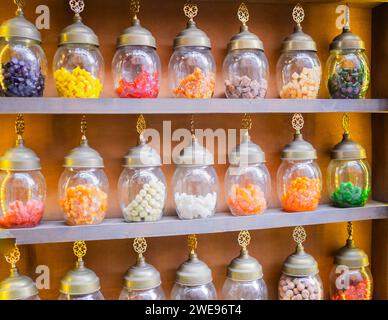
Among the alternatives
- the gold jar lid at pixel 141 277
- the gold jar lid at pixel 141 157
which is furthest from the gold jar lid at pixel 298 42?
the gold jar lid at pixel 141 277

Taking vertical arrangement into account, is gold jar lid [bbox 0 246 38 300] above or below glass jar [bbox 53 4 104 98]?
below

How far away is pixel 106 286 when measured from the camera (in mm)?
1722

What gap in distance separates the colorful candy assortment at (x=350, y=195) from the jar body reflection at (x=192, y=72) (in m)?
0.66

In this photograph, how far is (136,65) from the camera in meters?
1.59

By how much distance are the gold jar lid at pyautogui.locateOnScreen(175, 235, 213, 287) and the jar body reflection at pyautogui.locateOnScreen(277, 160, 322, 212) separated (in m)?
0.41

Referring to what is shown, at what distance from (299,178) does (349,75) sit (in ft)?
Result: 1.49

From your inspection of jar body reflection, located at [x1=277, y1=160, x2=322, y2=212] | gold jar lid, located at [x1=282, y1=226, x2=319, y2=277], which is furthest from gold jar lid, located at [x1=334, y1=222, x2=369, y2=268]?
jar body reflection, located at [x1=277, y1=160, x2=322, y2=212]

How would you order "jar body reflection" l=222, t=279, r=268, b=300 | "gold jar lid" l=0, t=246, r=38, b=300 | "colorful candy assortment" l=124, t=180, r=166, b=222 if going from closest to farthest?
"gold jar lid" l=0, t=246, r=38, b=300, "colorful candy assortment" l=124, t=180, r=166, b=222, "jar body reflection" l=222, t=279, r=268, b=300

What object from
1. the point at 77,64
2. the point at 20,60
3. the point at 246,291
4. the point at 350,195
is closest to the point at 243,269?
the point at 246,291

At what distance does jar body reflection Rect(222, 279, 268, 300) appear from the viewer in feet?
5.46

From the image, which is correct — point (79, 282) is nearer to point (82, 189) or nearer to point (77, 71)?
point (82, 189)

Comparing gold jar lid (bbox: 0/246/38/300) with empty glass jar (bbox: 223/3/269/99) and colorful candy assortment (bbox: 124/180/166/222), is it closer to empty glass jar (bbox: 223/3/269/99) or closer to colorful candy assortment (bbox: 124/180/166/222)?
colorful candy assortment (bbox: 124/180/166/222)

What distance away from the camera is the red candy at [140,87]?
156cm

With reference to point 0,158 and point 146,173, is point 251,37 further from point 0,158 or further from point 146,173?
point 0,158
